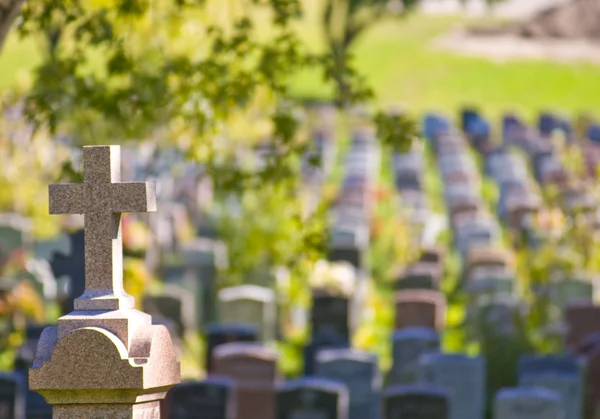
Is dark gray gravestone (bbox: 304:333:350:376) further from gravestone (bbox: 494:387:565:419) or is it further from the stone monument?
the stone monument

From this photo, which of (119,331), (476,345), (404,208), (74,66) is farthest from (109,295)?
(404,208)

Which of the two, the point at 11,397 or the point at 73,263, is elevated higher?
the point at 73,263

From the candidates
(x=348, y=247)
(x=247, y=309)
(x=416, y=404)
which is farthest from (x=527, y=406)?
(x=348, y=247)

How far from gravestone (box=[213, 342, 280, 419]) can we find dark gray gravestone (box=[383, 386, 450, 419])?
145 cm

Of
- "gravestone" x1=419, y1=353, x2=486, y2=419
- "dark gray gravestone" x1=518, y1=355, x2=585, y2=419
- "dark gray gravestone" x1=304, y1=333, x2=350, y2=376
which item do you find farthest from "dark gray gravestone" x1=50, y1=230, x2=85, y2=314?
"dark gray gravestone" x1=518, y1=355, x2=585, y2=419

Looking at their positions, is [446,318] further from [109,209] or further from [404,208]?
[109,209]

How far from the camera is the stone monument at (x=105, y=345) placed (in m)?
5.83

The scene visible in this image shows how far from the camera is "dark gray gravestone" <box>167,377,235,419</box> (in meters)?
12.5

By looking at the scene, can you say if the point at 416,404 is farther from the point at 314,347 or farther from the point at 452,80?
the point at 452,80

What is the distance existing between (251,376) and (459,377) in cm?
204

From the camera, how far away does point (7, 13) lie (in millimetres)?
7938

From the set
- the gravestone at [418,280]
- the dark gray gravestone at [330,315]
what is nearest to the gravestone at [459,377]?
Result: the dark gray gravestone at [330,315]

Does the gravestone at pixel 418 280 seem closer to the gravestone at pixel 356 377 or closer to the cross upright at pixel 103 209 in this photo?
the gravestone at pixel 356 377

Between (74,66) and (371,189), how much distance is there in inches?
677
